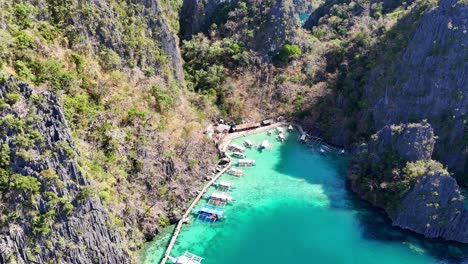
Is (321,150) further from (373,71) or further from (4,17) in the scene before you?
(4,17)

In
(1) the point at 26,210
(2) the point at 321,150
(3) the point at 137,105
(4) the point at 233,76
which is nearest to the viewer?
(1) the point at 26,210

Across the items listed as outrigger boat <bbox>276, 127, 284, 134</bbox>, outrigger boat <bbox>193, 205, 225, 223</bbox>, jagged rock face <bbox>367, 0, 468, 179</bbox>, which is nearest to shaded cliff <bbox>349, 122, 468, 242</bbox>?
jagged rock face <bbox>367, 0, 468, 179</bbox>

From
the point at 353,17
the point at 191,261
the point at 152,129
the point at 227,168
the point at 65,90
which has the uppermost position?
the point at 353,17

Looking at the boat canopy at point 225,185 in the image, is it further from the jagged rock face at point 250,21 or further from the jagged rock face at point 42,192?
the jagged rock face at point 250,21

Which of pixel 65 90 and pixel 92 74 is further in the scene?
pixel 92 74

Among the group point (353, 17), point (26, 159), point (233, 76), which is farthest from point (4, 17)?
point (353, 17)

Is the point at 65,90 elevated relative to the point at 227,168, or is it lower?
elevated

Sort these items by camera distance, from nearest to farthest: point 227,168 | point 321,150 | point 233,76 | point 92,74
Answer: point 92,74 → point 227,168 → point 321,150 → point 233,76
